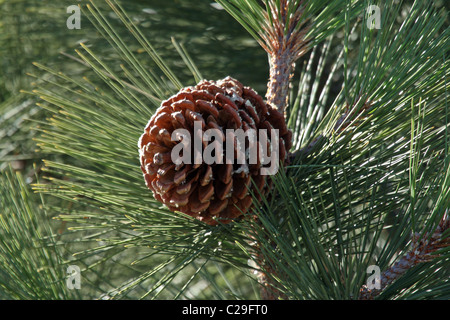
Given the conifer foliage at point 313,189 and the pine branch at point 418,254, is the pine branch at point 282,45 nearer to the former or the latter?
the conifer foliage at point 313,189

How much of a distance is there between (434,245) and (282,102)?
0.86 feet

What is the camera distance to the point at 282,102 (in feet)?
2.23

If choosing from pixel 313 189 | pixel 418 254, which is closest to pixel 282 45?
pixel 313 189

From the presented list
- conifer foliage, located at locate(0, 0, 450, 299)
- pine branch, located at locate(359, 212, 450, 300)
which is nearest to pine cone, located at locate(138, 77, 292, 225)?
conifer foliage, located at locate(0, 0, 450, 299)

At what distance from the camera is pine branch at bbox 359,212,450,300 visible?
53 cm

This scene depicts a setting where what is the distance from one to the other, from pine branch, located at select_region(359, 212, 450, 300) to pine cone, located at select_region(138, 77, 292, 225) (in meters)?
0.16

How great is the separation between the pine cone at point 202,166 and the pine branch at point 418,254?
162mm

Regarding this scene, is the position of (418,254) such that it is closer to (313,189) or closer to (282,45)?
(313,189)

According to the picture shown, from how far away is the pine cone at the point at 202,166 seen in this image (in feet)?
1.84

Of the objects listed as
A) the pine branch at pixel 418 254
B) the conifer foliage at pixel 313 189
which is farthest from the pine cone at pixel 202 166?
the pine branch at pixel 418 254

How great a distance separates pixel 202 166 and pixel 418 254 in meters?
0.25

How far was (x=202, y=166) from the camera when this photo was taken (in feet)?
1.88
